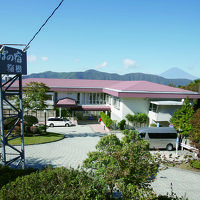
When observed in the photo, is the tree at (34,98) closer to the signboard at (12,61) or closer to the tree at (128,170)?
the signboard at (12,61)

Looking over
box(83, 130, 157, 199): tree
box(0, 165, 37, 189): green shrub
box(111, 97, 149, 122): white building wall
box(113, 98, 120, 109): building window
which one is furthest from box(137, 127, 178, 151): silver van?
box(0, 165, 37, 189): green shrub

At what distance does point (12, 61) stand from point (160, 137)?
1385 centimetres

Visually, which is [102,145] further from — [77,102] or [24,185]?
[77,102]

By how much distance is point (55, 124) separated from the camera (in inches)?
1023

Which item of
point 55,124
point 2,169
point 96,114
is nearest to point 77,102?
point 96,114

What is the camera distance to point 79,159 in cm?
1412

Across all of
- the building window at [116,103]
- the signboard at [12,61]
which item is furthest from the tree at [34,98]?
the signboard at [12,61]

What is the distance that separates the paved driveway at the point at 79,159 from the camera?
1047cm

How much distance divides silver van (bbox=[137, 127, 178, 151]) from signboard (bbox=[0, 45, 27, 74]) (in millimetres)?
11689

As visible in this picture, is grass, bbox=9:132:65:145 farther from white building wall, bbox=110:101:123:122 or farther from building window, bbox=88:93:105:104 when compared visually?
building window, bbox=88:93:105:104

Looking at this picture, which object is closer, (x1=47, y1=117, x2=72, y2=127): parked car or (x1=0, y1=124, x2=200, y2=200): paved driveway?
(x1=0, y1=124, x2=200, y2=200): paved driveway

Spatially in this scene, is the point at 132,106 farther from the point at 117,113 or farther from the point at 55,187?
the point at 55,187

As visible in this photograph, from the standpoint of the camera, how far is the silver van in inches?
655

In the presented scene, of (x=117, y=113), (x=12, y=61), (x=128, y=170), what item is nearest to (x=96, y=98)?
(x=117, y=113)
